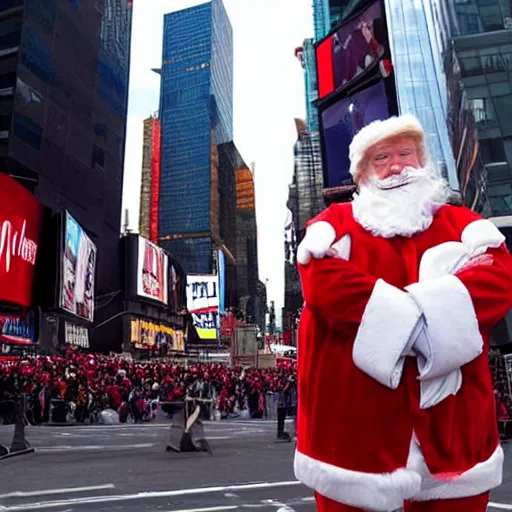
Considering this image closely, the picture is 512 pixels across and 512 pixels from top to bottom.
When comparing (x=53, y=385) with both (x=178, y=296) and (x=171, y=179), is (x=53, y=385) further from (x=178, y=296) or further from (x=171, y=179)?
(x=171, y=179)

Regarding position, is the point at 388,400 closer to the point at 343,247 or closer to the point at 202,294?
the point at 343,247

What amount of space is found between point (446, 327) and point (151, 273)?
53.9 meters

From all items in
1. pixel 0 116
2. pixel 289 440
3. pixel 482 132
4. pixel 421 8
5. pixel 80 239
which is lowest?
pixel 289 440

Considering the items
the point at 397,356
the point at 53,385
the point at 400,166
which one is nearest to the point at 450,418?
the point at 397,356

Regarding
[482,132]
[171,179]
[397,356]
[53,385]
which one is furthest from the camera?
[171,179]

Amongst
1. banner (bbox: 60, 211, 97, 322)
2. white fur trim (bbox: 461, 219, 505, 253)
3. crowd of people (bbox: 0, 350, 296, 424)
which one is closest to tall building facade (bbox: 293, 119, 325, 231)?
banner (bbox: 60, 211, 97, 322)

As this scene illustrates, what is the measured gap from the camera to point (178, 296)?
64.1 meters

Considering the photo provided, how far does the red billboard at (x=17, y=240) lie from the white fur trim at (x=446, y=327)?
21967 millimetres

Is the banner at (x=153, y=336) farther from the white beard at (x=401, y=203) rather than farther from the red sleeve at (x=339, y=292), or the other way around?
the red sleeve at (x=339, y=292)

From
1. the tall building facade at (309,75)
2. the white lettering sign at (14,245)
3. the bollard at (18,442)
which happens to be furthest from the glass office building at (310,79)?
the bollard at (18,442)

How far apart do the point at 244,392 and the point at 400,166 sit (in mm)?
23427

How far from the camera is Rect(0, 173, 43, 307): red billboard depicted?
21875 mm

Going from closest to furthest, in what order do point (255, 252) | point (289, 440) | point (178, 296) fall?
point (289, 440) → point (178, 296) → point (255, 252)

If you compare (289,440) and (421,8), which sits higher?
(421,8)
